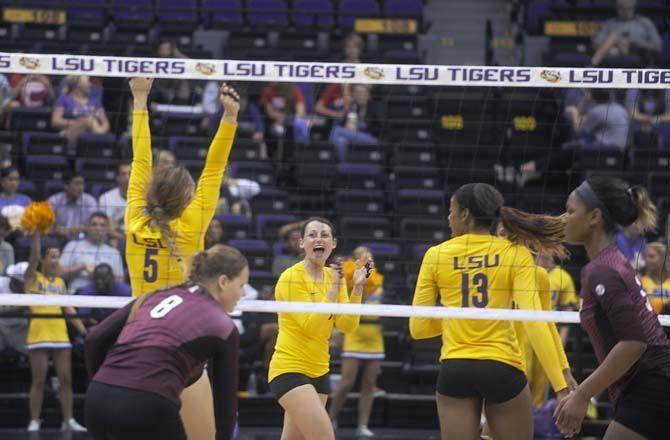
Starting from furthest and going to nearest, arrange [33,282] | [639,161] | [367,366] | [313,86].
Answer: [313,86]
[639,161]
[367,366]
[33,282]

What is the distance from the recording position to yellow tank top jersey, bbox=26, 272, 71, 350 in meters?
10.4

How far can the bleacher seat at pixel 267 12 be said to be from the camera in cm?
1492

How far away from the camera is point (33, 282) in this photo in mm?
10016

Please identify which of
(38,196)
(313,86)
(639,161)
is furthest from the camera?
(313,86)

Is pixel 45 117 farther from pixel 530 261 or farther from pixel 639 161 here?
pixel 530 261

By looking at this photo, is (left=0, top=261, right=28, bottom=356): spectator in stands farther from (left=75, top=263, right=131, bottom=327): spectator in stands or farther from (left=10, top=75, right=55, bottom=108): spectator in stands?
(left=10, top=75, right=55, bottom=108): spectator in stands

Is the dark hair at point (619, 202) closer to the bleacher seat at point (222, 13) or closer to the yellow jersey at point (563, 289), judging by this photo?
the yellow jersey at point (563, 289)

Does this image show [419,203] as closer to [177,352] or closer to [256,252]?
[256,252]

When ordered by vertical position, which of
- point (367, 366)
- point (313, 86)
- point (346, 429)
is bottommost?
point (346, 429)

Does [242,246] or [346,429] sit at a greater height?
[242,246]

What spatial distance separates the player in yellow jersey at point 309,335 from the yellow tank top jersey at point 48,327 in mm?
4194

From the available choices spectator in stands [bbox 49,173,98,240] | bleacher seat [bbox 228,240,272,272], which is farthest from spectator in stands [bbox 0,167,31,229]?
bleacher seat [bbox 228,240,272,272]

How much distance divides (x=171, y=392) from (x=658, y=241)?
24.9 ft

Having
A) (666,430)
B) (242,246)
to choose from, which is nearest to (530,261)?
(666,430)
